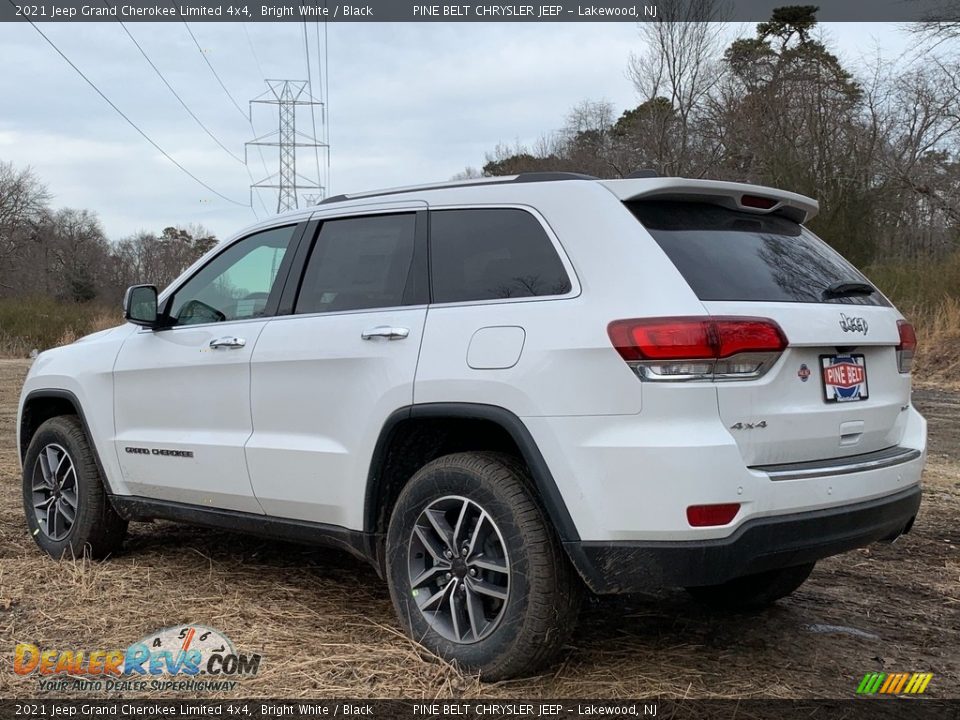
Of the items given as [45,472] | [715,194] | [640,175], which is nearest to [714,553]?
[715,194]

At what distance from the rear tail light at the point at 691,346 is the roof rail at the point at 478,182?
0.77 metres

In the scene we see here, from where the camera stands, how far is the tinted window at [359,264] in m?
3.82

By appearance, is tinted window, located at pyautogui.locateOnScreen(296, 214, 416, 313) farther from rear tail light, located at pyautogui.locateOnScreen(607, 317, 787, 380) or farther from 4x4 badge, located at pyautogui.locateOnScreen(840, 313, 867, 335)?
4x4 badge, located at pyautogui.locateOnScreen(840, 313, 867, 335)

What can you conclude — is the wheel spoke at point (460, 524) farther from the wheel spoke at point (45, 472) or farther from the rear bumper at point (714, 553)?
the wheel spoke at point (45, 472)

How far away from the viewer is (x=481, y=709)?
3.08 m

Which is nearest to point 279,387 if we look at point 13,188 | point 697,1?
point 697,1

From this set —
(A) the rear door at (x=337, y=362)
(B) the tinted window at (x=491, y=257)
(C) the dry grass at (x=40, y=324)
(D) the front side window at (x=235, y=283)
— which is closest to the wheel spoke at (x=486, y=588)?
(A) the rear door at (x=337, y=362)

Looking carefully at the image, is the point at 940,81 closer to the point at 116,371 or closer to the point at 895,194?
the point at 895,194

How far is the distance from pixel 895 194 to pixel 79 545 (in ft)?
73.0

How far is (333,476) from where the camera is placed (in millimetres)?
3723

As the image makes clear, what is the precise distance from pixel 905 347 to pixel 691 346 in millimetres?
1301

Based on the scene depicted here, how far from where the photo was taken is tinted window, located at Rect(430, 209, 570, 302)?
3.33m

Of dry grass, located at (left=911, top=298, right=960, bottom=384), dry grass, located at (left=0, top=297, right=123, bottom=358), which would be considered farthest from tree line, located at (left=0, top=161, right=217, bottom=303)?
dry grass, located at (left=911, top=298, right=960, bottom=384)

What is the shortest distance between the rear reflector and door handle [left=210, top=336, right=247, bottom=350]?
2219 mm
